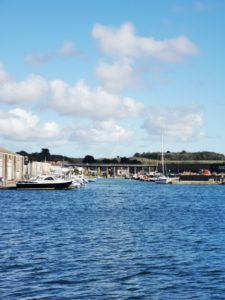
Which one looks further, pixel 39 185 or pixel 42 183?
pixel 39 185

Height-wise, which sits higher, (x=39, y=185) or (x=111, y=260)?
(x=39, y=185)

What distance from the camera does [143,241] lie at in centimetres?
4591

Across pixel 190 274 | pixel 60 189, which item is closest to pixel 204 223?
pixel 190 274

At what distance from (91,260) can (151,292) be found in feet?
29.4

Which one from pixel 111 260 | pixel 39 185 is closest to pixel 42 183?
pixel 39 185

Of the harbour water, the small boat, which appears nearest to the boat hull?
the small boat

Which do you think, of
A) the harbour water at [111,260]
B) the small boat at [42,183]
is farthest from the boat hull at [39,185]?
the harbour water at [111,260]

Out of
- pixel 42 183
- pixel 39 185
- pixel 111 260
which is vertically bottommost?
pixel 111 260

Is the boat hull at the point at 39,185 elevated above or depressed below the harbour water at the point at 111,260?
above

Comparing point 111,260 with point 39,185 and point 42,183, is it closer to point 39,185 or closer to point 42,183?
point 42,183

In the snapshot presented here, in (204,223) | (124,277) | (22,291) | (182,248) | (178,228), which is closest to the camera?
(22,291)

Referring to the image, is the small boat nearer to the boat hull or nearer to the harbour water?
the boat hull

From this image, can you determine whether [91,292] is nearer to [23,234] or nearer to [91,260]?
[91,260]

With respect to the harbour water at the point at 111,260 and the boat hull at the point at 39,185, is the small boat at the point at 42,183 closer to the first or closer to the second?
the boat hull at the point at 39,185
